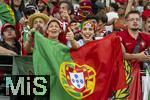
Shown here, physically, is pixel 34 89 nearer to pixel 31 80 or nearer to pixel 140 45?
pixel 31 80

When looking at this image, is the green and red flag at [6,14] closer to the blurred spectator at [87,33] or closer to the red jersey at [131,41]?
the blurred spectator at [87,33]

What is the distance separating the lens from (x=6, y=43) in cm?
1173

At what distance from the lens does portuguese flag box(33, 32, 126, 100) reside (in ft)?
35.1

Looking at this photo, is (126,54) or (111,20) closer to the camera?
(126,54)

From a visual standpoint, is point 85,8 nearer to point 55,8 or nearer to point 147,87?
point 55,8

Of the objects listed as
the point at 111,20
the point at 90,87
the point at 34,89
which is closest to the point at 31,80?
the point at 34,89

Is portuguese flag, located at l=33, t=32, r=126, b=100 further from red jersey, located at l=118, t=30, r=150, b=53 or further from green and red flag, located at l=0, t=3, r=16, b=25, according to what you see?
green and red flag, located at l=0, t=3, r=16, b=25

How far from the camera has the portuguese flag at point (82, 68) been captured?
35.1 ft

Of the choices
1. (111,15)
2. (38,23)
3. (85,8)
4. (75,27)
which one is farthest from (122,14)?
(38,23)

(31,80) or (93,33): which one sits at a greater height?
(93,33)

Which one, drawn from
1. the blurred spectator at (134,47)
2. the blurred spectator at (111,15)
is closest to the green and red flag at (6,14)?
the blurred spectator at (111,15)

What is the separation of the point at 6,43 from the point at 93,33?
1.59 meters

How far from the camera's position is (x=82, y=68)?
10.8 m

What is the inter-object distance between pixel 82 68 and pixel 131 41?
1.43m
